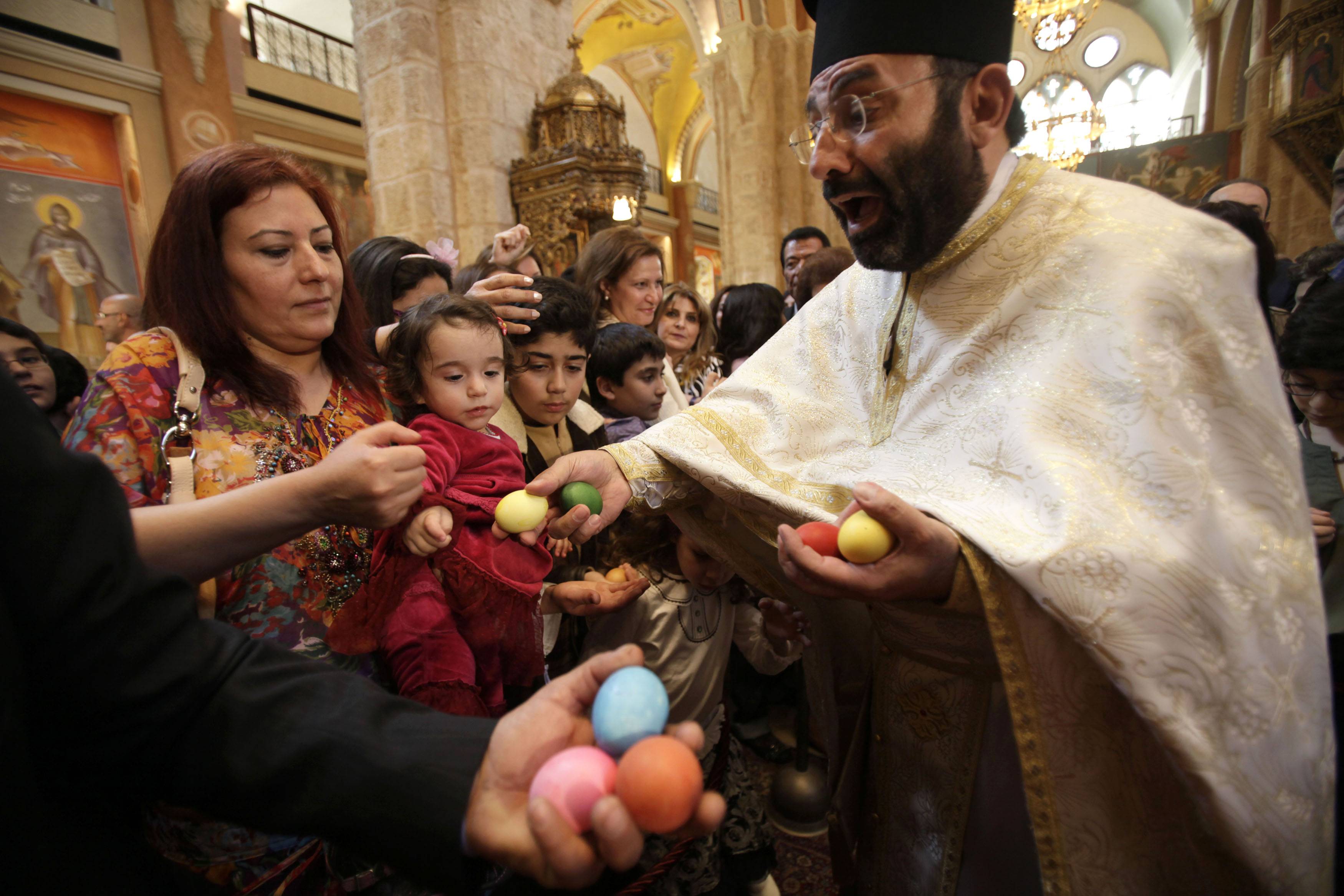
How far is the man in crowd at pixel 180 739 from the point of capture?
646 millimetres

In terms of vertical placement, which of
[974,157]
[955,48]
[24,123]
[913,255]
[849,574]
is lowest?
[849,574]

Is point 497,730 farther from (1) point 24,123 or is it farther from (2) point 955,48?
(1) point 24,123

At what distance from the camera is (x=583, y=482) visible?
59.0 inches

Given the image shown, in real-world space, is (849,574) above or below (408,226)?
below

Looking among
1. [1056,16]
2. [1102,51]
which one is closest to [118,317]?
[1056,16]

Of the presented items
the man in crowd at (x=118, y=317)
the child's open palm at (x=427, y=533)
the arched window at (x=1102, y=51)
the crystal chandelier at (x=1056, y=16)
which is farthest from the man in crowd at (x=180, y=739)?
the arched window at (x=1102, y=51)

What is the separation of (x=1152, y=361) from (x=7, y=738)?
1.61 metres

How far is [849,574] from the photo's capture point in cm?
107

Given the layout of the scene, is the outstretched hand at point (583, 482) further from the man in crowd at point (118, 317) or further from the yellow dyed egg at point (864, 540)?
the man in crowd at point (118, 317)

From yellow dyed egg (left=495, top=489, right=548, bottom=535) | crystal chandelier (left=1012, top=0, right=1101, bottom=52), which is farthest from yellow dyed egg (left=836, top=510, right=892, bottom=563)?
crystal chandelier (left=1012, top=0, right=1101, bottom=52)

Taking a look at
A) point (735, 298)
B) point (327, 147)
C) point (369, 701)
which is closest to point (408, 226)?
point (735, 298)

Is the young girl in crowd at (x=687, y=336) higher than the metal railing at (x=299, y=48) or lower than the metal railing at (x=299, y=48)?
lower

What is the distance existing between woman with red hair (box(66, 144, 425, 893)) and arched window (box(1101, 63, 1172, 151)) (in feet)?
82.7

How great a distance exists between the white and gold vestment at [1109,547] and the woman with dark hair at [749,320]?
2.61 m
